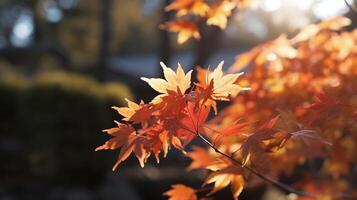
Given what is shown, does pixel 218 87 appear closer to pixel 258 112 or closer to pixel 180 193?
pixel 180 193

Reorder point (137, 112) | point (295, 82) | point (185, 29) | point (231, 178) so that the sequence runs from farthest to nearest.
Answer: point (295, 82), point (185, 29), point (231, 178), point (137, 112)

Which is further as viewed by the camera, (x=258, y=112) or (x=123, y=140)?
(x=258, y=112)

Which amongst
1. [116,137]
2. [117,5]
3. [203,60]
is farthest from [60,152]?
[117,5]

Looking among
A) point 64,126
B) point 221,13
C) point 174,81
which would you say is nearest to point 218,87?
point 174,81

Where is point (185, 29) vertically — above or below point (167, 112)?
above

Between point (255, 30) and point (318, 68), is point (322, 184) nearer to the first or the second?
point (318, 68)

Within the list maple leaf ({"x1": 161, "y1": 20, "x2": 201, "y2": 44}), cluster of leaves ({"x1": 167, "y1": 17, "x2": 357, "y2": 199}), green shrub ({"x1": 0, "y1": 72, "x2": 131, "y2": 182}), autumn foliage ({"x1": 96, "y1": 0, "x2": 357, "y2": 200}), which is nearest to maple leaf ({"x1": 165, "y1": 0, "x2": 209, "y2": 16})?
autumn foliage ({"x1": 96, "y1": 0, "x2": 357, "y2": 200})

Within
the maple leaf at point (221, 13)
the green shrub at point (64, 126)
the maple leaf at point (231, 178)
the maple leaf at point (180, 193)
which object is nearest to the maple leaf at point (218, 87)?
the maple leaf at point (231, 178)

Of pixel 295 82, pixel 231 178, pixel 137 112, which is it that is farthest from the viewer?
pixel 295 82

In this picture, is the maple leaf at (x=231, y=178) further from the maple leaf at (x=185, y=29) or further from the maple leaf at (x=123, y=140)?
the maple leaf at (x=185, y=29)
